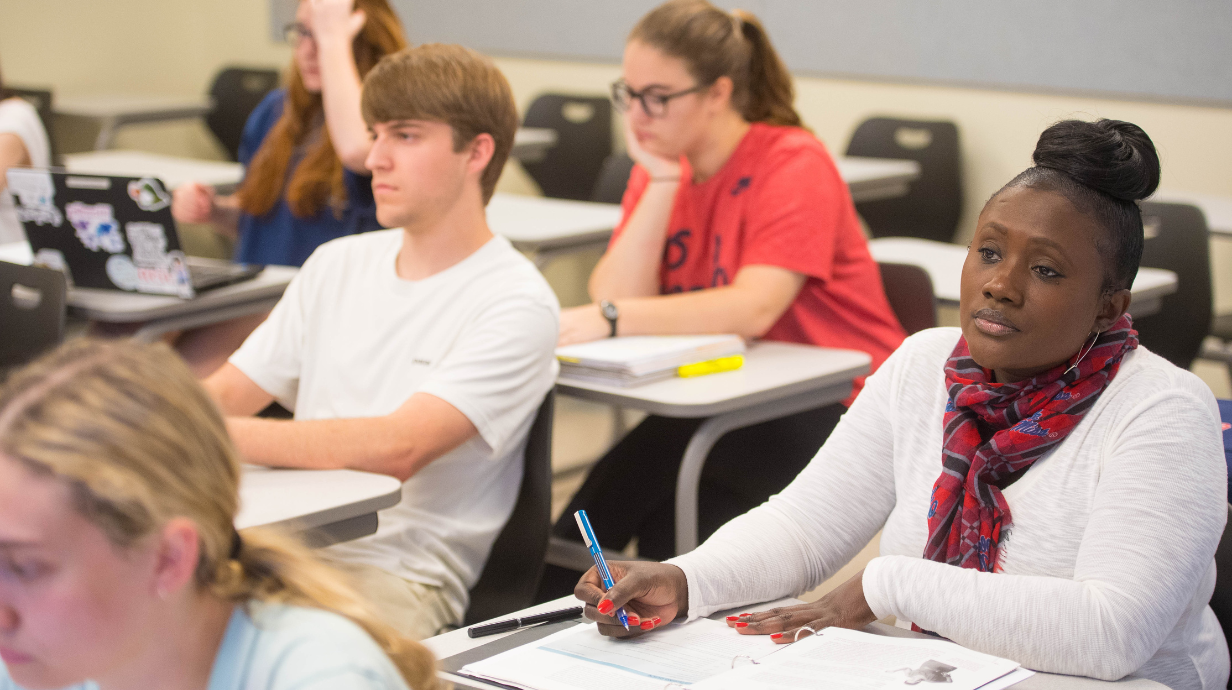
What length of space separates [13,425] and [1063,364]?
3.19 ft

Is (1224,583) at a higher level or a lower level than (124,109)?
higher

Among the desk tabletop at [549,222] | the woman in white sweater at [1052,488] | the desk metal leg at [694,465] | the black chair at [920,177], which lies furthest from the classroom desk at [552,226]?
the woman in white sweater at [1052,488]

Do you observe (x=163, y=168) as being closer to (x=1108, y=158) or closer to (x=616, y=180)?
(x=616, y=180)

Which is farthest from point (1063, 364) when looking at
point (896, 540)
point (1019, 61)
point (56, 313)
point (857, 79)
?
point (857, 79)

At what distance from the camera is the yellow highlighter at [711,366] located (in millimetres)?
2197

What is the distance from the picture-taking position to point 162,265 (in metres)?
2.46

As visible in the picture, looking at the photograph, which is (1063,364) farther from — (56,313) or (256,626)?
(56,313)

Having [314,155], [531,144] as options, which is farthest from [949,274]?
[531,144]

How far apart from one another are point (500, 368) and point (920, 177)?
308 cm

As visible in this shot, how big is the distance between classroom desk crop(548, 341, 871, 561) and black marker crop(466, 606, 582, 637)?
2.49ft

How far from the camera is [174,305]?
2461mm

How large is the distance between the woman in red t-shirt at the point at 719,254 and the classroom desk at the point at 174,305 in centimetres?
71

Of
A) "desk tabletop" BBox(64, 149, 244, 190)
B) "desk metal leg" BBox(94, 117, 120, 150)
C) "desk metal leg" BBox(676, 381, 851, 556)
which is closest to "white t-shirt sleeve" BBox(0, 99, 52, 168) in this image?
"desk tabletop" BBox(64, 149, 244, 190)

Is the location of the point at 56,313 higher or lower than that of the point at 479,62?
lower
